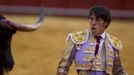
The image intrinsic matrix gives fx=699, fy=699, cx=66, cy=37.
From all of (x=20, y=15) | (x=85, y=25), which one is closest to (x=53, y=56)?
(x=85, y=25)

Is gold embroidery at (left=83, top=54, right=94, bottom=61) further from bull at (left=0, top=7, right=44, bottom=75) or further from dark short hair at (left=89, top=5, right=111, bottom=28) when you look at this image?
bull at (left=0, top=7, right=44, bottom=75)

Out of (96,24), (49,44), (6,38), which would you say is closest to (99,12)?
(96,24)

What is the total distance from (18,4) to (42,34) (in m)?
2.01

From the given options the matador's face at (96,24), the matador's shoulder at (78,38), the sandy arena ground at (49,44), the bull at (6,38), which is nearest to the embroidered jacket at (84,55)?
the matador's shoulder at (78,38)

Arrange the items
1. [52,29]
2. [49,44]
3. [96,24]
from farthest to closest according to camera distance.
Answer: [52,29], [49,44], [96,24]

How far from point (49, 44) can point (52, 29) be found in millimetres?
833

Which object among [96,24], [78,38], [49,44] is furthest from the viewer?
[49,44]

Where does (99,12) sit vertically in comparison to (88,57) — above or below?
above

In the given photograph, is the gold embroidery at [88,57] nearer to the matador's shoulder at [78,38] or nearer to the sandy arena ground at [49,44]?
the matador's shoulder at [78,38]

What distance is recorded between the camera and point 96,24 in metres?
5.11

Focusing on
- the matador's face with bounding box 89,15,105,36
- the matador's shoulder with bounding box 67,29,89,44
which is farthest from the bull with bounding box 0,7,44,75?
the matador's face with bounding box 89,15,105,36

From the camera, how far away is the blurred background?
1008 cm

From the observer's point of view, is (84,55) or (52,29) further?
(52,29)

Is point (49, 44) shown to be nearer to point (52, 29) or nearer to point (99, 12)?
point (52, 29)
